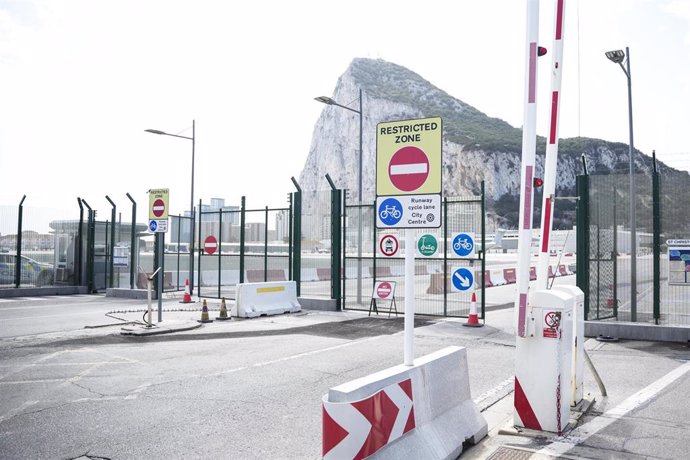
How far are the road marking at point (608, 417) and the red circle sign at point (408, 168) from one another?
273cm

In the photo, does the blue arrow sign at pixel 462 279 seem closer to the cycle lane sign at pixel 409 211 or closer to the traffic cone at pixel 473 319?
the traffic cone at pixel 473 319

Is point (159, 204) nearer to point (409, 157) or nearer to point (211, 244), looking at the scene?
point (211, 244)

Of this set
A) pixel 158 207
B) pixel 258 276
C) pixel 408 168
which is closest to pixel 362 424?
pixel 408 168

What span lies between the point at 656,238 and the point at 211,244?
1515 centimetres

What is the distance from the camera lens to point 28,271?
2167 centimetres

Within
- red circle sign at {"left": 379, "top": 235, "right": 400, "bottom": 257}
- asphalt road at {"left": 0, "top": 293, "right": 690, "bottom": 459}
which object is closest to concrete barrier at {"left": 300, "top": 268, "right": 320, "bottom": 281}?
red circle sign at {"left": 379, "top": 235, "right": 400, "bottom": 257}

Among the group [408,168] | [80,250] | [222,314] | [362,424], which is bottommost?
[222,314]

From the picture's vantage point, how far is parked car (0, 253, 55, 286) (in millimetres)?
21125

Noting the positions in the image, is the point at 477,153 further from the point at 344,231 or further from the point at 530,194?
the point at 530,194

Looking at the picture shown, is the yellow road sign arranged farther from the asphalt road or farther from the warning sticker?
the warning sticker

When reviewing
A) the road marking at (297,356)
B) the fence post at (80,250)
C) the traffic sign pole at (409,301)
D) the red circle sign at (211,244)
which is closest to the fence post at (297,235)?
the red circle sign at (211,244)

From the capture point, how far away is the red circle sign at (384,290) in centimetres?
1567

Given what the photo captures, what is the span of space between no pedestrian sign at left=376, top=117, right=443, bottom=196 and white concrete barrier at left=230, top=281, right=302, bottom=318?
1088 cm

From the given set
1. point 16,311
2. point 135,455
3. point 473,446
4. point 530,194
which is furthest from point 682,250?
point 16,311
